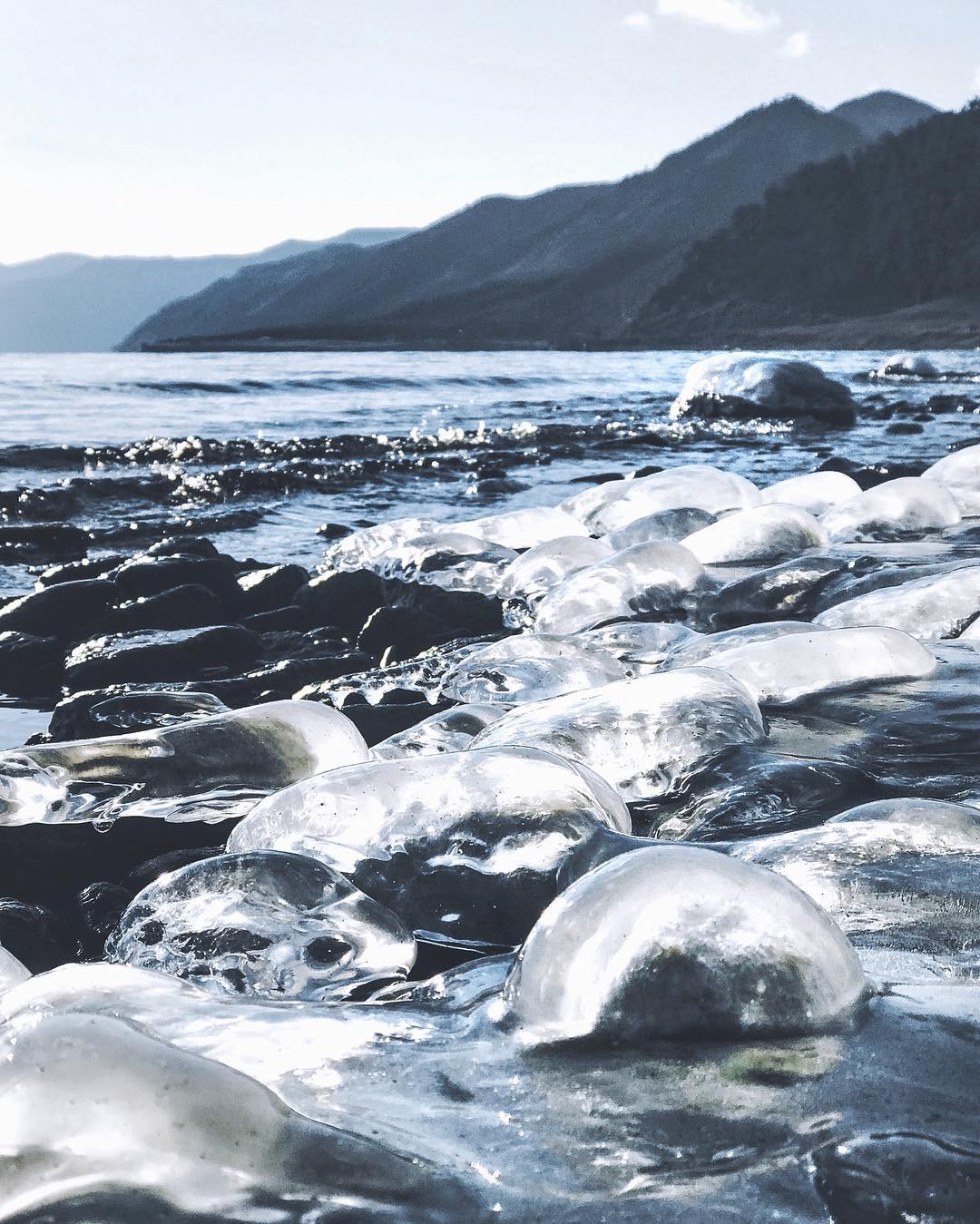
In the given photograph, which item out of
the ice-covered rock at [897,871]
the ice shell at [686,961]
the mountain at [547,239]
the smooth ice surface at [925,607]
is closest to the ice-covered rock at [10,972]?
the ice shell at [686,961]

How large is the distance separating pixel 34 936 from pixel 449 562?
2566mm

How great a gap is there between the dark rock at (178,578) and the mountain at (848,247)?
5711 cm

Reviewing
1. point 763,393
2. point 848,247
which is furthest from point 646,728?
point 848,247

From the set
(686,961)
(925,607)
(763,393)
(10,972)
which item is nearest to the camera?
(686,961)

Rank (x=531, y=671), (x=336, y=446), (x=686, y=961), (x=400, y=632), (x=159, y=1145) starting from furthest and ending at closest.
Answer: (x=336, y=446) < (x=400, y=632) < (x=531, y=671) < (x=686, y=961) < (x=159, y=1145)

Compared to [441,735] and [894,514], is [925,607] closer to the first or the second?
[441,735]

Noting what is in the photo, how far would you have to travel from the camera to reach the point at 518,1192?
0.75 m

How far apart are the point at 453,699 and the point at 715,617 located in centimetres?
99

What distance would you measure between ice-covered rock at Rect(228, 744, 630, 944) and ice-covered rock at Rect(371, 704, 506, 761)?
1.38 feet

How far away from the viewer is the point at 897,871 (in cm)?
128

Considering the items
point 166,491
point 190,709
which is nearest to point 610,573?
point 190,709

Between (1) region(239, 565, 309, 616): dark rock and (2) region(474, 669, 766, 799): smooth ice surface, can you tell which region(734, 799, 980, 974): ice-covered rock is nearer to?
(2) region(474, 669, 766, 799): smooth ice surface

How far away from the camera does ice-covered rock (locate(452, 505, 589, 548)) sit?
4.27 m

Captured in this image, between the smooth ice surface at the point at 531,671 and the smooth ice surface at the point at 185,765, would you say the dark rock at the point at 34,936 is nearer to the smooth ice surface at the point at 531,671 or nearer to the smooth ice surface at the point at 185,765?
the smooth ice surface at the point at 185,765
